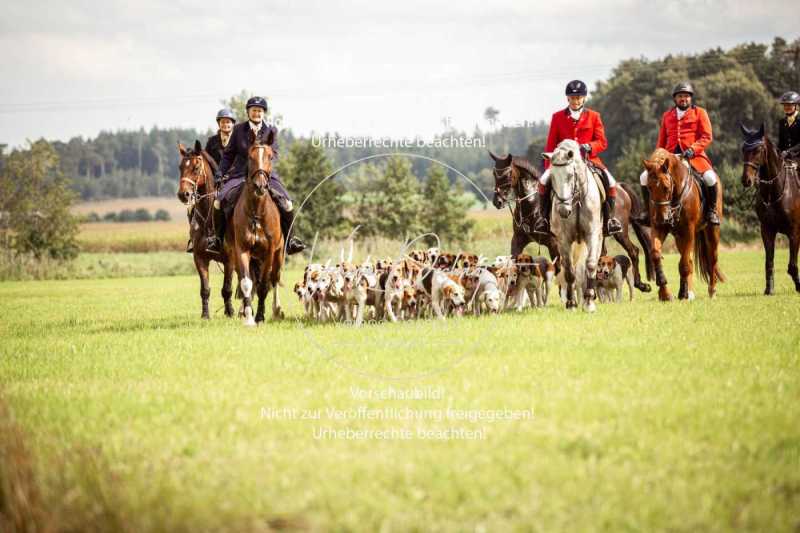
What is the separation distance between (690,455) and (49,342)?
9692 millimetres

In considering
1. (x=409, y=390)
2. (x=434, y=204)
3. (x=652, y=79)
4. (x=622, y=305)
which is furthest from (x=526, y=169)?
(x=652, y=79)

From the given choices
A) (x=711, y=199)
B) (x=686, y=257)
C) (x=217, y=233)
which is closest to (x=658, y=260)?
(x=686, y=257)

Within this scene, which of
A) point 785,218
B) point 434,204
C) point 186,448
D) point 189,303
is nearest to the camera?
point 186,448

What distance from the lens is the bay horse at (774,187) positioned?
15594 mm

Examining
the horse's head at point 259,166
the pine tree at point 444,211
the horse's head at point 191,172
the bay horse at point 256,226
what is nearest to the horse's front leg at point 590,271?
the bay horse at point 256,226

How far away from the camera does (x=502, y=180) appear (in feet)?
46.0

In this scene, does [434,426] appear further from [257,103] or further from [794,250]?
[794,250]

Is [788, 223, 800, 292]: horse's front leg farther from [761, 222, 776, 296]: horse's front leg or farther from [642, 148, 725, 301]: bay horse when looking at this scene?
[642, 148, 725, 301]: bay horse

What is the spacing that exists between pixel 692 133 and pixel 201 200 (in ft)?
30.9

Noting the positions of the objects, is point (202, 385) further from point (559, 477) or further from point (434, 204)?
point (434, 204)

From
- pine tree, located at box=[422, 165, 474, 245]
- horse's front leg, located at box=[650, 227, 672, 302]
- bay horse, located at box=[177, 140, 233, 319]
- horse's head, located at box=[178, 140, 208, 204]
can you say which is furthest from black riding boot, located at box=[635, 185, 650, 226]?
pine tree, located at box=[422, 165, 474, 245]

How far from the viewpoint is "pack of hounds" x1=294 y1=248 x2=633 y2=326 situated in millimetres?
13133

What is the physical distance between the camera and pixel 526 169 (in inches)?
572

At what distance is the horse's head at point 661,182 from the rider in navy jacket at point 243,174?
6401mm
